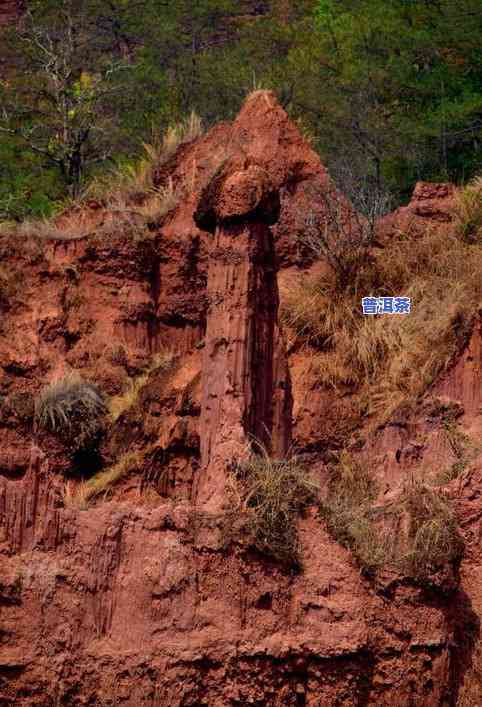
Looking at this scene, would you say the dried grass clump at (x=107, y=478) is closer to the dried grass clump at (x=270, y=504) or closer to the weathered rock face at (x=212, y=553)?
the weathered rock face at (x=212, y=553)

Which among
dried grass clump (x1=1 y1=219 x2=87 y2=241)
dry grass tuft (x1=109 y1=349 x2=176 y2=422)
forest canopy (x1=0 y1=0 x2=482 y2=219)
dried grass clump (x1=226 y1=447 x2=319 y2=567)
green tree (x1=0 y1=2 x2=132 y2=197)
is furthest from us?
forest canopy (x1=0 y1=0 x2=482 y2=219)

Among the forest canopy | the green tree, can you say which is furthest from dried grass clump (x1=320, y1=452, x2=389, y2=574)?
the forest canopy

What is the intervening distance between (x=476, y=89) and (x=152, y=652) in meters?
20.2

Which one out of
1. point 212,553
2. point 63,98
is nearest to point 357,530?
point 212,553

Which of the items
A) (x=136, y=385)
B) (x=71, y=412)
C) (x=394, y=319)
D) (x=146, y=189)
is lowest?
(x=71, y=412)

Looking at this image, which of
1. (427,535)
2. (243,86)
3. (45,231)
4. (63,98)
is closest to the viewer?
(427,535)

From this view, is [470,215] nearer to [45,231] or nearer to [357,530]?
[45,231]

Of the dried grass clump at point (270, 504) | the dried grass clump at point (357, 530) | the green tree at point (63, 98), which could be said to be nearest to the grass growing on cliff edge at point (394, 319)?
the dried grass clump at point (357, 530)

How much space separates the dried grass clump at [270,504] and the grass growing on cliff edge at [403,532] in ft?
0.92

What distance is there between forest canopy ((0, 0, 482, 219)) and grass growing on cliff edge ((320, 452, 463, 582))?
13.0 metres

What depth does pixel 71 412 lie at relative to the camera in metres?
16.4

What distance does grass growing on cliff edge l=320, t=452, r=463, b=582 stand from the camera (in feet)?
38.0

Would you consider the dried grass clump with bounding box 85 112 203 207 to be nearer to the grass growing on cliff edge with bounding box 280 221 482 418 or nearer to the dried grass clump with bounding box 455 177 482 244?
the grass growing on cliff edge with bounding box 280 221 482 418

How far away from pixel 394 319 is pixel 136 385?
2.97 meters
